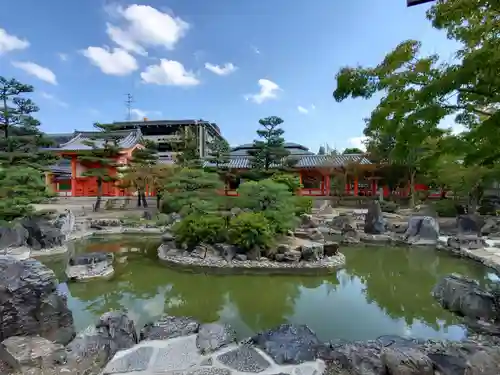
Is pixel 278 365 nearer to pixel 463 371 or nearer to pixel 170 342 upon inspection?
pixel 170 342

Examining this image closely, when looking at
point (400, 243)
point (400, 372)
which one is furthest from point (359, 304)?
point (400, 243)

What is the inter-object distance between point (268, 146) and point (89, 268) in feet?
44.8

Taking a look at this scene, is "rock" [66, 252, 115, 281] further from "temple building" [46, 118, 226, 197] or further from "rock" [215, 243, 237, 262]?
"temple building" [46, 118, 226, 197]

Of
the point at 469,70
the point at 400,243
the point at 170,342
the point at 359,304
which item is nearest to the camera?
the point at 469,70

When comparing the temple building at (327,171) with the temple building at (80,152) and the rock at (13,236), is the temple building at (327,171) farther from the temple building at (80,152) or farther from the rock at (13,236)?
the rock at (13,236)

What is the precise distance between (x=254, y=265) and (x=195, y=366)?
4.34 m

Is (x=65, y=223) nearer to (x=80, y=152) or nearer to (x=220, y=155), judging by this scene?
(x=80, y=152)

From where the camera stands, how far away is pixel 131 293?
20.0ft

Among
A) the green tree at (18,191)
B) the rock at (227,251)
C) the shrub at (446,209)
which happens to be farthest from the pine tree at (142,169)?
the shrub at (446,209)

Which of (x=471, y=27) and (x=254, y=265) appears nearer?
(x=471, y=27)

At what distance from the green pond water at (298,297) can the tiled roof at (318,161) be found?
1194 cm

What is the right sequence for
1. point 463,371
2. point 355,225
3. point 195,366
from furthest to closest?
point 355,225 → point 195,366 → point 463,371

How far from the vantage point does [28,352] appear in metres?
3.29

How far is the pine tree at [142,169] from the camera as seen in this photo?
15484 mm
